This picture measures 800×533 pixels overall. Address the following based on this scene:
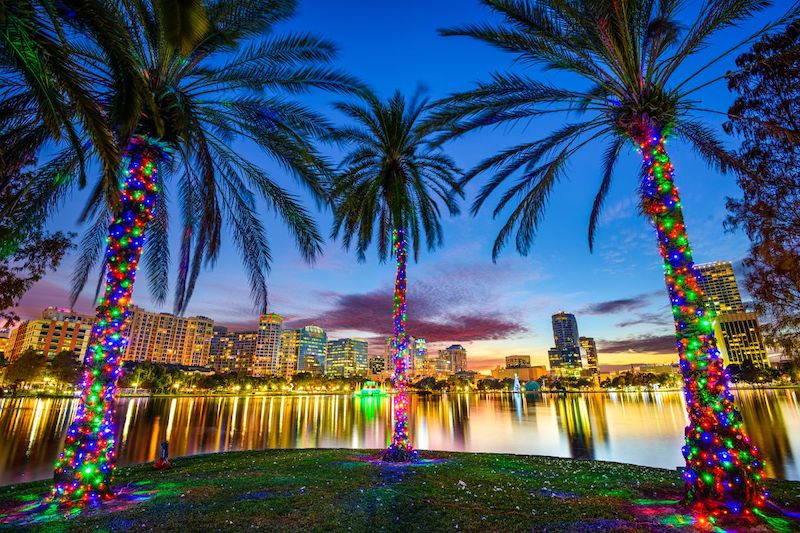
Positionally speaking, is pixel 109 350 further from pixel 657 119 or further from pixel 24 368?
pixel 24 368

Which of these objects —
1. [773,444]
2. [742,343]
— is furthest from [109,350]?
[742,343]

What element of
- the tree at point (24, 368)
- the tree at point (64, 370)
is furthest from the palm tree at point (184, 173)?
the tree at point (64, 370)

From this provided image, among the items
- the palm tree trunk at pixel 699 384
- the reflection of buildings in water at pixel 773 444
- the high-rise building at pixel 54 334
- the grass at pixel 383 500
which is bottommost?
the reflection of buildings in water at pixel 773 444

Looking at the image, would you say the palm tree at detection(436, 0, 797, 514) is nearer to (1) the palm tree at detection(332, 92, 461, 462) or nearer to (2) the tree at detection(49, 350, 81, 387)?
(1) the palm tree at detection(332, 92, 461, 462)

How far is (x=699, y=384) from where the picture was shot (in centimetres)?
620

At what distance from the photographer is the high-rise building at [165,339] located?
173 meters

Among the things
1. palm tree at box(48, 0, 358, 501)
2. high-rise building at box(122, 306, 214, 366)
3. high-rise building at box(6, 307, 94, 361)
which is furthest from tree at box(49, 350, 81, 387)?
palm tree at box(48, 0, 358, 501)

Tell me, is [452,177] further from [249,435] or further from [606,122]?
[249,435]

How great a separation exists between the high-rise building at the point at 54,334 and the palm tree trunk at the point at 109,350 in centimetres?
16709

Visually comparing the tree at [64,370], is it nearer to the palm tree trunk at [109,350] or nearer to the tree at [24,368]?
the tree at [24,368]

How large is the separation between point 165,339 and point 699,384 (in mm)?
214970

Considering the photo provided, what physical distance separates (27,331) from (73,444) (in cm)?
18988

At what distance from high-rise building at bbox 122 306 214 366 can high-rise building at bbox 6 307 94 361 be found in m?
21.4

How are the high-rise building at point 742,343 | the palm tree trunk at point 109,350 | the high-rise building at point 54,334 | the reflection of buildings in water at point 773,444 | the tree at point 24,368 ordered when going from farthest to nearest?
the high-rise building at point 54,334 < the high-rise building at point 742,343 < the tree at point 24,368 < the reflection of buildings in water at point 773,444 < the palm tree trunk at point 109,350
